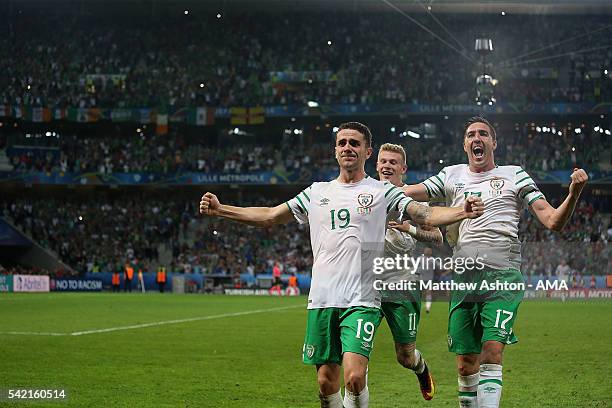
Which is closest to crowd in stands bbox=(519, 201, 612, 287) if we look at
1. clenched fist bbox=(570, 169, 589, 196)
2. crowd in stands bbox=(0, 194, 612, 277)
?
crowd in stands bbox=(0, 194, 612, 277)

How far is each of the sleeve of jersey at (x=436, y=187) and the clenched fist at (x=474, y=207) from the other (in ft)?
5.47

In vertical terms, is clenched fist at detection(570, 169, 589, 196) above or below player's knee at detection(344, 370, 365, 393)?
above

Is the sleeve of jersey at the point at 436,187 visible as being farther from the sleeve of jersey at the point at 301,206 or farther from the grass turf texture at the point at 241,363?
the grass turf texture at the point at 241,363

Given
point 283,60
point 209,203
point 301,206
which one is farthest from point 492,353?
point 283,60

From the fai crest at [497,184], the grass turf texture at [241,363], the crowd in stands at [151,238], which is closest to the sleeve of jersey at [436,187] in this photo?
the fai crest at [497,184]

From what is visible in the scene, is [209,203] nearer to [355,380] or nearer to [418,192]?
[355,380]

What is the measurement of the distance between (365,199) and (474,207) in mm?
905

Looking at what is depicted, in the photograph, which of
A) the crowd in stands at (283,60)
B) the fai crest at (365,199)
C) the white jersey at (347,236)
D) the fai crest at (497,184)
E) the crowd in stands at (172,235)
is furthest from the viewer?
the crowd in stands at (283,60)

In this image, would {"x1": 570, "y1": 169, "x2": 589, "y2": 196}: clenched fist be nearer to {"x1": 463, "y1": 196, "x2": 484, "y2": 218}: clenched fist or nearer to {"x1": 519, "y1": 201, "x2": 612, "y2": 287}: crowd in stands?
{"x1": 463, "y1": 196, "x2": 484, "y2": 218}: clenched fist

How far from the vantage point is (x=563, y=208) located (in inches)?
294

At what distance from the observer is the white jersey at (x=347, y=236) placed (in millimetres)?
7125

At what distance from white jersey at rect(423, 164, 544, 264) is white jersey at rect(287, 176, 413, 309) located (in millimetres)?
1164

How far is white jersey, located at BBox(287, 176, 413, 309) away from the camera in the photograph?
712 centimetres

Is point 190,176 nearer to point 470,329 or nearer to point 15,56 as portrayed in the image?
point 15,56
